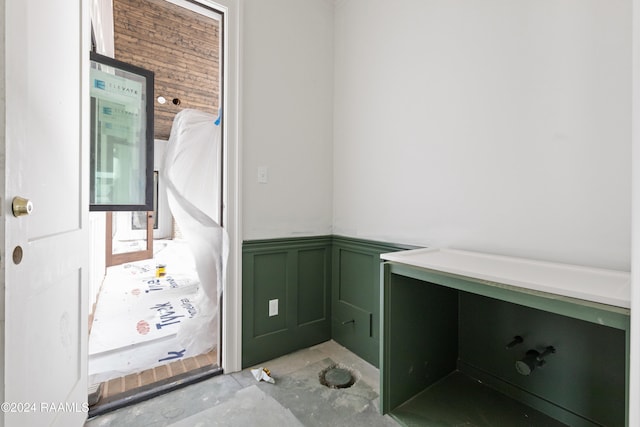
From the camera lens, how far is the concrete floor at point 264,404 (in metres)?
1.37

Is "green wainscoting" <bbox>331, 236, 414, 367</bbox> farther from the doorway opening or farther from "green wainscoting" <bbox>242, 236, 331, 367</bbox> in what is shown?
the doorway opening

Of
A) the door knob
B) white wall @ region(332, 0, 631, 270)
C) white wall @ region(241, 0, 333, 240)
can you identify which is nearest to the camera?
the door knob

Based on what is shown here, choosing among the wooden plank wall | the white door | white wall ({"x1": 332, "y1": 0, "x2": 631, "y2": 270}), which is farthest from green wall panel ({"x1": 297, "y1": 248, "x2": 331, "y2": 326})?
the wooden plank wall

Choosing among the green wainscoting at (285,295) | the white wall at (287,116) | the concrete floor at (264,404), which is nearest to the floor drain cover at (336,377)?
the concrete floor at (264,404)

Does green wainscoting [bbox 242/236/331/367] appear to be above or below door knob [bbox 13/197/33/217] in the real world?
below

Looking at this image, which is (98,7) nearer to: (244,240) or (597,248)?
(244,240)

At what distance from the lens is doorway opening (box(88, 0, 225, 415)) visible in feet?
5.90

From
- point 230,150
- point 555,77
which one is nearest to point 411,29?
point 555,77

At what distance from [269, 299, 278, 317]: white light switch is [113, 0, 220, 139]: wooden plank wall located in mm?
2452

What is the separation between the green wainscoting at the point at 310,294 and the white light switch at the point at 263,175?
1.31ft

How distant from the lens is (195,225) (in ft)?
6.26

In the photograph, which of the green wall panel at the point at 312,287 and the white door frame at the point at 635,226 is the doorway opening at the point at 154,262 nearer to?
the green wall panel at the point at 312,287

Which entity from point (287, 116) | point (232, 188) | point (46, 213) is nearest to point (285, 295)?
point (232, 188)

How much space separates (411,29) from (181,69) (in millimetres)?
3417
